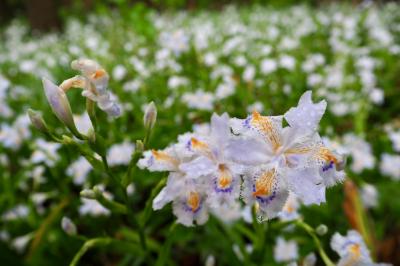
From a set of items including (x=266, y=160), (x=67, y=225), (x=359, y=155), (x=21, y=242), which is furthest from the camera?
(x=359, y=155)

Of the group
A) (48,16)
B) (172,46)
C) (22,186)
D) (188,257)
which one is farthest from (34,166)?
(48,16)

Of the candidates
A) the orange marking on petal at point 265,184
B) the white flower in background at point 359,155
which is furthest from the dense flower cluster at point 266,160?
the white flower in background at point 359,155

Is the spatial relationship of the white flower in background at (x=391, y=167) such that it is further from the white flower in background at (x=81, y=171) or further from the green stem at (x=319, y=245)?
the white flower in background at (x=81, y=171)

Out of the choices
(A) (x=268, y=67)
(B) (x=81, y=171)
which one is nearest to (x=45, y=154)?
(B) (x=81, y=171)

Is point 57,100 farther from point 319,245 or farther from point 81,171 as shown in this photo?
point 81,171

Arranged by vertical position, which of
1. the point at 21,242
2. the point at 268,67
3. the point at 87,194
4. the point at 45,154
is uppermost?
the point at 87,194

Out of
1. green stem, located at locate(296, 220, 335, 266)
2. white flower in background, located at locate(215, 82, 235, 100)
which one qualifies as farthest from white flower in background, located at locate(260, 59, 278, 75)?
green stem, located at locate(296, 220, 335, 266)

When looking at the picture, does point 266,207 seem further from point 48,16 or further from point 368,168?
point 48,16
